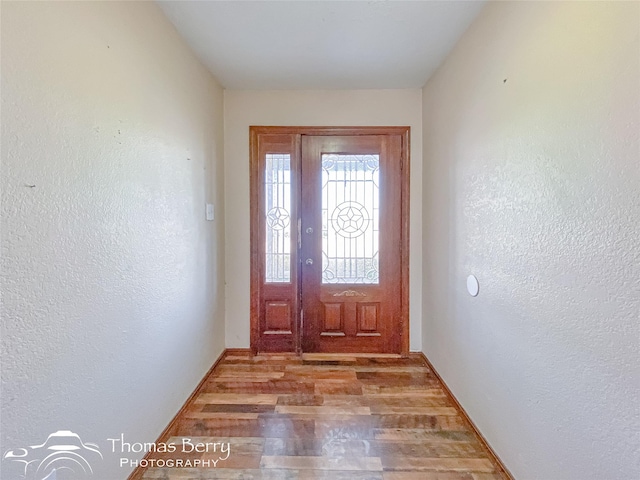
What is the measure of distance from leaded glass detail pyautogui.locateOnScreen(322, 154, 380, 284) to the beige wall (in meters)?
0.33

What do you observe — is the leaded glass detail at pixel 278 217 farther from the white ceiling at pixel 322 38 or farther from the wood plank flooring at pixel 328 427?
the wood plank flooring at pixel 328 427

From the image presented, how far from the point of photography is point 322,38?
2.06 m

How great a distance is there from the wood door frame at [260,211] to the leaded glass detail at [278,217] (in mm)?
84

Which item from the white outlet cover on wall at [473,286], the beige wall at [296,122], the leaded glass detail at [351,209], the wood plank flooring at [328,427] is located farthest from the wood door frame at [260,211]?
the white outlet cover on wall at [473,286]

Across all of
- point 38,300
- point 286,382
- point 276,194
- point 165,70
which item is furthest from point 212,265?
point 38,300

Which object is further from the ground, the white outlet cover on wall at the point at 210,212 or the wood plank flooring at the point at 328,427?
the white outlet cover on wall at the point at 210,212

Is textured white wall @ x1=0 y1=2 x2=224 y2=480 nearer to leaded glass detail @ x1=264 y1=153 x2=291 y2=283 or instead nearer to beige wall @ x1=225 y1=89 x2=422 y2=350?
beige wall @ x1=225 y1=89 x2=422 y2=350

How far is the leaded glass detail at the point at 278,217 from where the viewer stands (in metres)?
2.97

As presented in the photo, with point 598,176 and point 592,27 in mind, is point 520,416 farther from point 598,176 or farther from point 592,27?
point 592,27

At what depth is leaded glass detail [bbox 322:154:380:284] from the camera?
2.96 metres

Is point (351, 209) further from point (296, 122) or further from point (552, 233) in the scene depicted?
point (552, 233)

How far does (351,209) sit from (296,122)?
0.92 meters

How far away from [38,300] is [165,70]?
1.42 meters

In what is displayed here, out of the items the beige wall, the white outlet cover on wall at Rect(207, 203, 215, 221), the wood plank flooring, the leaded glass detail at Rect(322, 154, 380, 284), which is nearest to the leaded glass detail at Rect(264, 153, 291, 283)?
the beige wall
